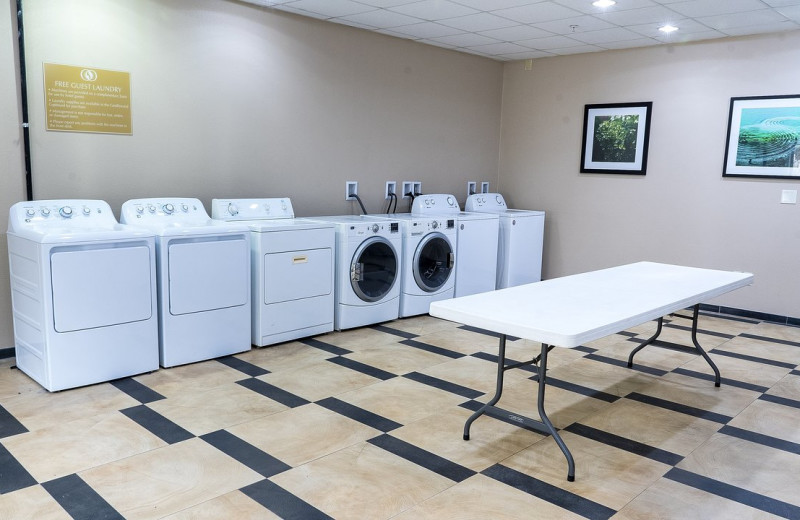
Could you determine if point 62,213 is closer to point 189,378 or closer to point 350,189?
point 189,378

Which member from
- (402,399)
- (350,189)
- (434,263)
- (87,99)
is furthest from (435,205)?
(87,99)

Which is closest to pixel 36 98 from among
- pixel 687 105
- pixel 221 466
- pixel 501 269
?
pixel 221 466

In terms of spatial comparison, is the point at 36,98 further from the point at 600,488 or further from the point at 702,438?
the point at 702,438

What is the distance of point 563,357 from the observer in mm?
4387

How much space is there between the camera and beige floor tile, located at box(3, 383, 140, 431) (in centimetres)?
310

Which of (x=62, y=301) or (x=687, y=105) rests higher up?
(x=687, y=105)

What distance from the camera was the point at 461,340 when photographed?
4.78m

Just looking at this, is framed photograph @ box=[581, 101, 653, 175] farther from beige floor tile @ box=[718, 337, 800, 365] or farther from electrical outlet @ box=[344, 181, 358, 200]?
electrical outlet @ box=[344, 181, 358, 200]

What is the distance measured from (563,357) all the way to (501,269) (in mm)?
1977

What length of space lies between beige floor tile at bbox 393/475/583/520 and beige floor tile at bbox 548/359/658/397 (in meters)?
1.45

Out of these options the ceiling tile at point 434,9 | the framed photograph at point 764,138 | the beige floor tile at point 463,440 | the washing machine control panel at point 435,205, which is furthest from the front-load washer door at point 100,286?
the framed photograph at point 764,138

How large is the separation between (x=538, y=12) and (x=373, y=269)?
2.33 m

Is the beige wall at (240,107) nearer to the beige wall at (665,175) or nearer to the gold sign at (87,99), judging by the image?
the gold sign at (87,99)

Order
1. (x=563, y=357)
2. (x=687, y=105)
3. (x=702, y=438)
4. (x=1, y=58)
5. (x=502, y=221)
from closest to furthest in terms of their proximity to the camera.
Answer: (x=702, y=438)
(x=1, y=58)
(x=563, y=357)
(x=687, y=105)
(x=502, y=221)
